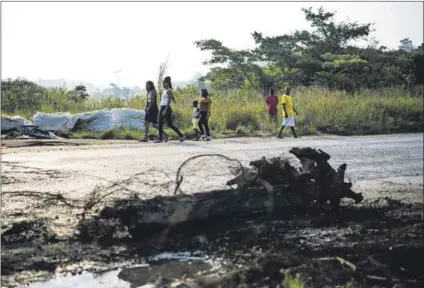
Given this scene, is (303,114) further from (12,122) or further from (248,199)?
(248,199)

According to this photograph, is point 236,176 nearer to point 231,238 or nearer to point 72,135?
point 231,238

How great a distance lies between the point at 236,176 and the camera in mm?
5793

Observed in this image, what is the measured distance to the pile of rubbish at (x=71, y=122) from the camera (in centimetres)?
1382

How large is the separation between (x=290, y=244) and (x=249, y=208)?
734mm

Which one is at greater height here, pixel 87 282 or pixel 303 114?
pixel 303 114

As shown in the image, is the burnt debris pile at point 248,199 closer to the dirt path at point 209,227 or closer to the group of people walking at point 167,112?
the dirt path at point 209,227

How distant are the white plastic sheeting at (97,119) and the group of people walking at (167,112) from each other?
6.02 feet

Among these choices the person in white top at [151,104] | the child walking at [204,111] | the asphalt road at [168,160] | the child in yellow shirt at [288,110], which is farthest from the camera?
the child in yellow shirt at [288,110]

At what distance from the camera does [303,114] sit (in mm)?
15773

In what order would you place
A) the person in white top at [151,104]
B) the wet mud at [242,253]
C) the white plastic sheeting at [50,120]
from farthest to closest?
the white plastic sheeting at [50,120] → the person in white top at [151,104] → the wet mud at [242,253]

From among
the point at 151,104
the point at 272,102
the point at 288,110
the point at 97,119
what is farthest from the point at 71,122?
the point at 288,110

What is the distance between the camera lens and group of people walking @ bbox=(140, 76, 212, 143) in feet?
42.0

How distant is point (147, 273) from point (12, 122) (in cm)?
1076

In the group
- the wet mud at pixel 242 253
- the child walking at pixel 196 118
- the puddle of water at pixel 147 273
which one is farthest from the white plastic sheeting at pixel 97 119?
the puddle of water at pixel 147 273
